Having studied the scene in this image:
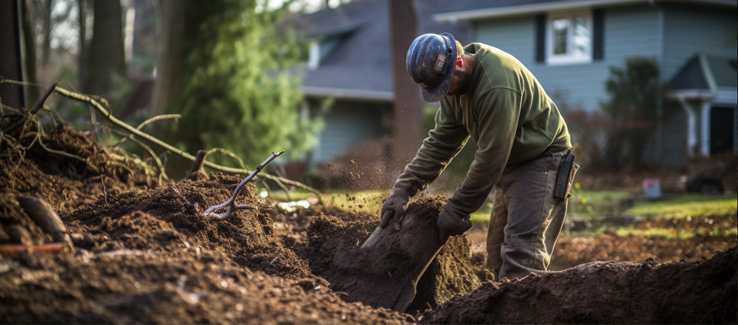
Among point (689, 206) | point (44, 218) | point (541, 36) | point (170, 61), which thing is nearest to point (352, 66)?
point (541, 36)

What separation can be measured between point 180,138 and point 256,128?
160cm

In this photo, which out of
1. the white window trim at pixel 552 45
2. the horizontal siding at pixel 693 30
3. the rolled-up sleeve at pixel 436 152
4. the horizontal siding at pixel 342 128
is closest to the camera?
the rolled-up sleeve at pixel 436 152

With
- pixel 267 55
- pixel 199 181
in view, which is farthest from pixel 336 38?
pixel 199 181

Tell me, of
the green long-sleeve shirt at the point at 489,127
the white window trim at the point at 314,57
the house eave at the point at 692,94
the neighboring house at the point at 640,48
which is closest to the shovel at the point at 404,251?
the green long-sleeve shirt at the point at 489,127

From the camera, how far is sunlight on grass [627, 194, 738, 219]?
1029cm

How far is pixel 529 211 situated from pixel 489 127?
67cm

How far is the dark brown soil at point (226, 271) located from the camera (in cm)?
245

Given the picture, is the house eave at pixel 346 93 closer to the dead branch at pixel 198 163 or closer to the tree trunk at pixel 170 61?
the tree trunk at pixel 170 61

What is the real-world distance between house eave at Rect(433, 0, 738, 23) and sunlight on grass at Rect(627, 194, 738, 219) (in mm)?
6726

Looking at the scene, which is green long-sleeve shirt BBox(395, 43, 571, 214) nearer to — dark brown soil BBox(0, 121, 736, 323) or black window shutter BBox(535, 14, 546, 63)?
dark brown soil BBox(0, 121, 736, 323)

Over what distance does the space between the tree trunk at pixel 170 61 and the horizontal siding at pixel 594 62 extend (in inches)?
437

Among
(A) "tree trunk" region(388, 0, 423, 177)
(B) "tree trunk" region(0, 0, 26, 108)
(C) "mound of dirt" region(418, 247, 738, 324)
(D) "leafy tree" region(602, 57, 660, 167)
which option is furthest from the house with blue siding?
(C) "mound of dirt" region(418, 247, 738, 324)

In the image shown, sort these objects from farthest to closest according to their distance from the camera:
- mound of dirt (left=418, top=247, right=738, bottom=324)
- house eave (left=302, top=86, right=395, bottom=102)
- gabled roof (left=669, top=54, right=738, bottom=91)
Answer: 1. house eave (left=302, top=86, right=395, bottom=102)
2. gabled roof (left=669, top=54, right=738, bottom=91)
3. mound of dirt (left=418, top=247, right=738, bottom=324)

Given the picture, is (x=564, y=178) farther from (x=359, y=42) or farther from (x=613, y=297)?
(x=359, y=42)
